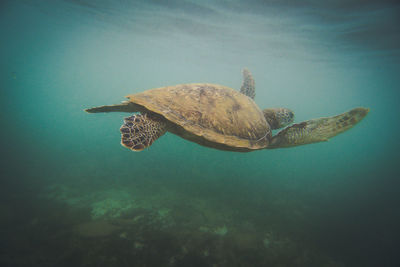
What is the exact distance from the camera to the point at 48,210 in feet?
20.6

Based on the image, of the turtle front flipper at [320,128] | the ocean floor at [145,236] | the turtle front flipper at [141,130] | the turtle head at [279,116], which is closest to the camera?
the turtle front flipper at [141,130]

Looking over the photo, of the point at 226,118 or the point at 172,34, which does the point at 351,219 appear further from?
the point at 172,34

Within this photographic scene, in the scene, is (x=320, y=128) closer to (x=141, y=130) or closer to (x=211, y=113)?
(x=211, y=113)

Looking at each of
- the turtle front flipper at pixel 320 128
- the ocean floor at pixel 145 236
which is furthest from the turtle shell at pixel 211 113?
the ocean floor at pixel 145 236

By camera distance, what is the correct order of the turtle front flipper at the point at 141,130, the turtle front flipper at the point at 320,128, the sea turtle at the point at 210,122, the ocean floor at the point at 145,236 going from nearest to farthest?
1. the turtle front flipper at the point at 141,130
2. the sea turtle at the point at 210,122
3. the turtle front flipper at the point at 320,128
4. the ocean floor at the point at 145,236

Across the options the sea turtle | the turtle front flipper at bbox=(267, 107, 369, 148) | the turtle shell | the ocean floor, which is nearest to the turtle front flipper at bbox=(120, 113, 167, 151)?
the sea turtle

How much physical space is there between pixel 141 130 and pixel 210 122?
1.29m

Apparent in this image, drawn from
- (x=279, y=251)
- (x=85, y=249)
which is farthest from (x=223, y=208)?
(x=85, y=249)

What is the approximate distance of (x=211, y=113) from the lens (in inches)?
119

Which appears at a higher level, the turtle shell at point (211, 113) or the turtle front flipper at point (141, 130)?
the turtle shell at point (211, 113)

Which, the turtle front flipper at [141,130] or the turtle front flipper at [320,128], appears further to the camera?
the turtle front flipper at [320,128]

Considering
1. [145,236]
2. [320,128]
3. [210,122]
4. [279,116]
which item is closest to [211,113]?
[210,122]

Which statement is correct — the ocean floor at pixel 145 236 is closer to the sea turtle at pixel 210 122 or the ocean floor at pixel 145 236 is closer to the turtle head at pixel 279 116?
the sea turtle at pixel 210 122

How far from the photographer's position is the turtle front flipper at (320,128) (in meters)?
2.93
